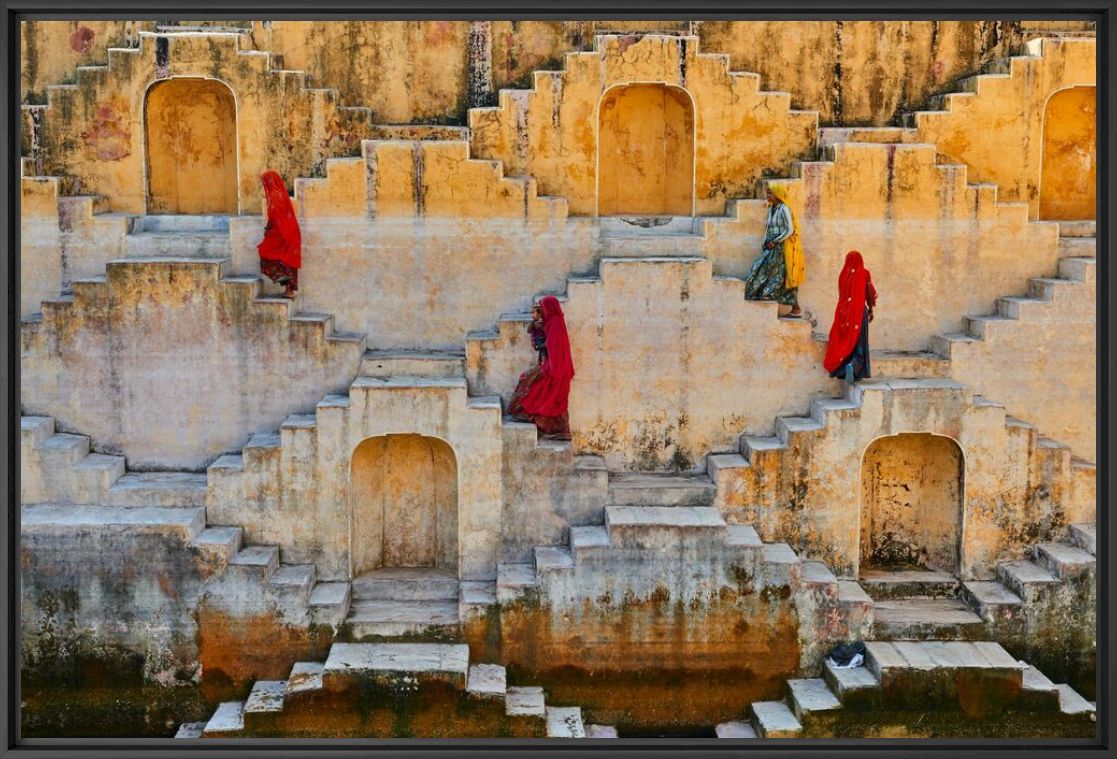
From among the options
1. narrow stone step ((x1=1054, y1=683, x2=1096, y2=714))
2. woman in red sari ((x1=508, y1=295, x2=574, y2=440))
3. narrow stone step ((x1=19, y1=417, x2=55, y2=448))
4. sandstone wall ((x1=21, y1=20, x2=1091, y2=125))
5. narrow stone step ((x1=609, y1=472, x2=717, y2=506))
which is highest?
sandstone wall ((x1=21, y1=20, x2=1091, y2=125))

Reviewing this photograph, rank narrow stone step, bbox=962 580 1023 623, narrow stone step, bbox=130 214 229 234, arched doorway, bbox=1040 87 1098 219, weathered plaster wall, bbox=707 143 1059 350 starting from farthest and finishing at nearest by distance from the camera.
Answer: arched doorway, bbox=1040 87 1098 219, narrow stone step, bbox=130 214 229 234, weathered plaster wall, bbox=707 143 1059 350, narrow stone step, bbox=962 580 1023 623

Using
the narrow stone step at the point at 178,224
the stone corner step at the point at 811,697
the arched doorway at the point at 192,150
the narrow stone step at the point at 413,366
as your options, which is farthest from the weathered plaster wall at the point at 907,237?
the arched doorway at the point at 192,150

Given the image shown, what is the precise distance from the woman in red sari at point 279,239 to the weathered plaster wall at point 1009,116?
23.6 feet

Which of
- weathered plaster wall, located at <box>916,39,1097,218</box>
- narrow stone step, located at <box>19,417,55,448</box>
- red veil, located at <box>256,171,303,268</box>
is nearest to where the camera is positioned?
narrow stone step, located at <box>19,417,55,448</box>

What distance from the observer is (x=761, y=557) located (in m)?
12.2

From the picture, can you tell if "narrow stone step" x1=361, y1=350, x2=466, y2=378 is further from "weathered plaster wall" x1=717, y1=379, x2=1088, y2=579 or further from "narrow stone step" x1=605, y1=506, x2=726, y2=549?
"weathered plaster wall" x1=717, y1=379, x2=1088, y2=579

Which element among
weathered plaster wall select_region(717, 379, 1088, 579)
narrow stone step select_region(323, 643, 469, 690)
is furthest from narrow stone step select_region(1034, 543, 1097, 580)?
narrow stone step select_region(323, 643, 469, 690)

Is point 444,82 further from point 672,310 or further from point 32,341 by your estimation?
point 32,341

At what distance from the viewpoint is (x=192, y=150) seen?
49.1ft

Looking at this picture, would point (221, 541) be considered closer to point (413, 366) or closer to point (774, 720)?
point (413, 366)

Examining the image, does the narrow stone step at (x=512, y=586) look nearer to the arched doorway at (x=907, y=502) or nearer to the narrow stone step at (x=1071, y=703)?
the arched doorway at (x=907, y=502)

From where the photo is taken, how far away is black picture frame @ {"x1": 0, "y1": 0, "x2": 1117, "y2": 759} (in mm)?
4217

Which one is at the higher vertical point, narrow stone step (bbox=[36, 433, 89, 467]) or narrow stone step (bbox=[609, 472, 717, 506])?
narrow stone step (bbox=[36, 433, 89, 467])

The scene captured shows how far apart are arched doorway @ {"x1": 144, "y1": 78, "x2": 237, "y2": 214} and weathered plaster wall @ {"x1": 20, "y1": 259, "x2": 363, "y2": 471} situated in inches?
86.6
